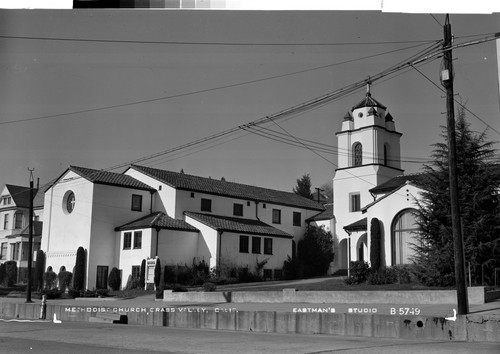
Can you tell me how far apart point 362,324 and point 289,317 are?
2018 mm

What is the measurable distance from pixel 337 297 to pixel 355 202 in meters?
15.4

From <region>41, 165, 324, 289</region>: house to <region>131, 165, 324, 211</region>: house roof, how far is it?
7 cm

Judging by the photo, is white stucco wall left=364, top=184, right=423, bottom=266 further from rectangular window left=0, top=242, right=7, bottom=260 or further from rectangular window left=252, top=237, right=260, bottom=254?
rectangular window left=0, top=242, right=7, bottom=260

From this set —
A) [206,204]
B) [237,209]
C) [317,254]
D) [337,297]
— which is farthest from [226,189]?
[337,297]

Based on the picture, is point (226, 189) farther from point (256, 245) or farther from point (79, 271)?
point (79, 271)

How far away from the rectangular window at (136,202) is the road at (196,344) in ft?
80.2

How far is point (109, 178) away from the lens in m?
38.3

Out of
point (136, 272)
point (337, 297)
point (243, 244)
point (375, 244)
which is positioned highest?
point (243, 244)

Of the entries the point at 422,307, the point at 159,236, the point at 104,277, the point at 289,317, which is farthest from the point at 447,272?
the point at 104,277

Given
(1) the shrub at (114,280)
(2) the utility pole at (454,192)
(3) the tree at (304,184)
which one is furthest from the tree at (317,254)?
(2) the utility pole at (454,192)

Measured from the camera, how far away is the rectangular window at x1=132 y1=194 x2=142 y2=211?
39062mm

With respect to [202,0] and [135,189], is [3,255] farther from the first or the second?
[202,0]

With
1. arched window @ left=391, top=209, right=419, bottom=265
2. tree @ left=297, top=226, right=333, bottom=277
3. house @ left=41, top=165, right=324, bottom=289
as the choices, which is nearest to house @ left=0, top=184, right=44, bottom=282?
house @ left=41, top=165, right=324, bottom=289

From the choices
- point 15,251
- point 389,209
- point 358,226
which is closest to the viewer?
point 389,209
